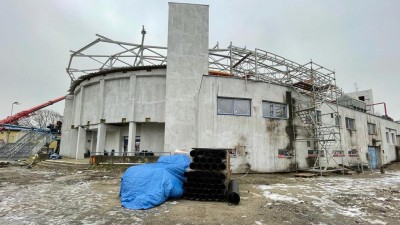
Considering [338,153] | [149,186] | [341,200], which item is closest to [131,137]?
[149,186]

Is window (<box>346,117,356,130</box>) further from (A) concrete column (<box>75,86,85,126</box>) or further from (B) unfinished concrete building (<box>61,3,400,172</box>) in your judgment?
(A) concrete column (<box>75,86,85,126</box>)

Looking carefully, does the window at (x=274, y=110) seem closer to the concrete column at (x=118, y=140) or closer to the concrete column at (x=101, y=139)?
the concrete column at (x=118, y=140)

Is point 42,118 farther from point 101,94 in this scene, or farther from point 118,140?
point 118,140

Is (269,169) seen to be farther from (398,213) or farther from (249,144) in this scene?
(398,213)

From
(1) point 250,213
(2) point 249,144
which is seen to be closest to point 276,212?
(1) point 250,213

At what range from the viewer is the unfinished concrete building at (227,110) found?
638 inches

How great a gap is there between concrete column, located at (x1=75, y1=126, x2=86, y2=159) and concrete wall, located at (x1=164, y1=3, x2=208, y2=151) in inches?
544

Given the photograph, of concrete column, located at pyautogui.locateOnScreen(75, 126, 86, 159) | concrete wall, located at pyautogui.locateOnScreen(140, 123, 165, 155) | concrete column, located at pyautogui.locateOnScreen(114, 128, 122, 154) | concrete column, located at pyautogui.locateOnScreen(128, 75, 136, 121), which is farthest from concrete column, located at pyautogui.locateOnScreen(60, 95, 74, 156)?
concrete column, located at pyautogui.locateOnScreen(128, 75, 136, 121)

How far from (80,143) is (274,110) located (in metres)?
20.7

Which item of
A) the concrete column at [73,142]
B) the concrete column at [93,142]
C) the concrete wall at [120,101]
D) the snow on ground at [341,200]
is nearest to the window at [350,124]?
the snow on ground at [341,200]

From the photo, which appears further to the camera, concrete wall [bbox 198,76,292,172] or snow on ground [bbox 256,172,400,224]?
concrete wall [bbox 198,76,292,172]

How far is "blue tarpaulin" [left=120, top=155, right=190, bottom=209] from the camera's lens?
7238 millimetres

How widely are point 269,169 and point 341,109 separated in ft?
34.5

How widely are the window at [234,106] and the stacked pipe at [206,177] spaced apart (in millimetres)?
7446
